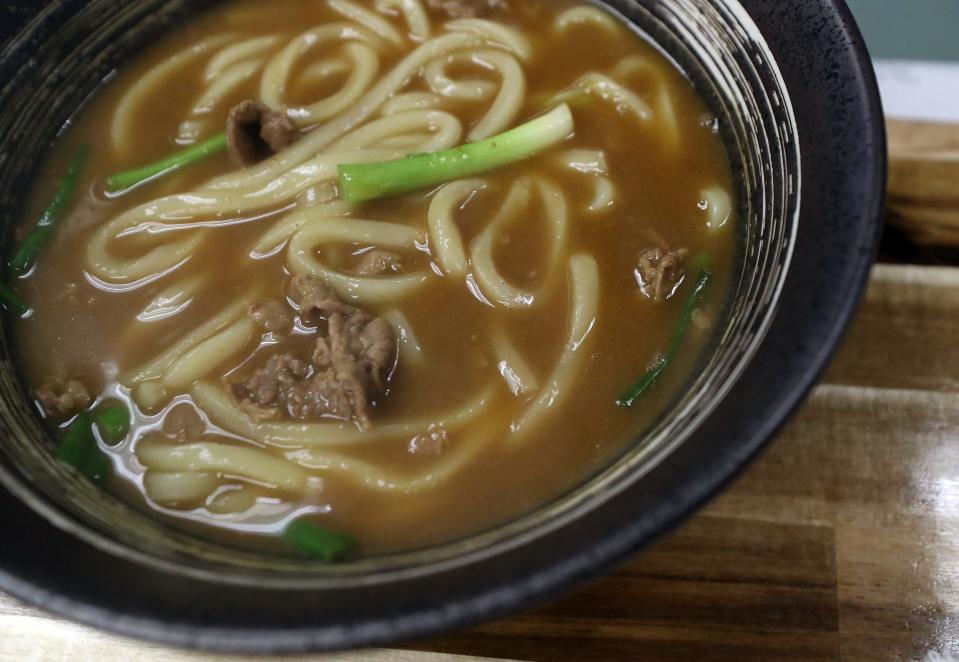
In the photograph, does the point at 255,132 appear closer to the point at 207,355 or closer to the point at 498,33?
the point at 207,355

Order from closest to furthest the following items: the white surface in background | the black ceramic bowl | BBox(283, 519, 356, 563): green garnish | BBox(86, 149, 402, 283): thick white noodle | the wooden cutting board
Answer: the black ceramic bowl → BBox(283, 519, 356, 563): green garnish → the wooden cutting board → BBox(86, 149, 402, 283): thick white noodle → the white surface in background

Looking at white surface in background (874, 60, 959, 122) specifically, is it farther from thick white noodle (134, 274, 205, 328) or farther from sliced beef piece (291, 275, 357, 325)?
thick white noodle (134, 274, 205, 328)

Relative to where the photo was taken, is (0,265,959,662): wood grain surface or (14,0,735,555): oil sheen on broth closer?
(0,265,959,662): wood grain surface

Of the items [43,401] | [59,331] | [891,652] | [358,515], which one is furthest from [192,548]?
[891,652]

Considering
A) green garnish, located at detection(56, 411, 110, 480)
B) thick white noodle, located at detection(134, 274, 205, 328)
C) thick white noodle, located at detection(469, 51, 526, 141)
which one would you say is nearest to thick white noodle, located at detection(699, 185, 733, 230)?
thick white noodle, located at detection(469, 51, 526, 141)

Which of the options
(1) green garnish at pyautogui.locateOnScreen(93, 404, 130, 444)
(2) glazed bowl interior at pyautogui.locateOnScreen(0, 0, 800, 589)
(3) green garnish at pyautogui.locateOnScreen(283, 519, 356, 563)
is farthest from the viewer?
(1) green garnish at pyautogui.locateOnScreen(93, 404, 130, 444)

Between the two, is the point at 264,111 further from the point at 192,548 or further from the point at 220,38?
the point at 192,548

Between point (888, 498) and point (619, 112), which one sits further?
point (619, 112)

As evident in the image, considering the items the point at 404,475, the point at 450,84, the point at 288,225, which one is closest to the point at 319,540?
the point at 404,475
